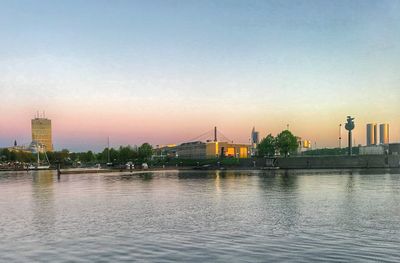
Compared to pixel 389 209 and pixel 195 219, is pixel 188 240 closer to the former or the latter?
pixel 195 219

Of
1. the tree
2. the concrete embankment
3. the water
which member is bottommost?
the concrete embankment

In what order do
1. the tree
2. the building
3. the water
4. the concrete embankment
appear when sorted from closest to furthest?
the water → the concrete embankment → the building → the tree

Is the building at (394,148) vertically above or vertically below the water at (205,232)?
above

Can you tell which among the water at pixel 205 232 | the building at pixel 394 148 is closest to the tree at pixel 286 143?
the building at pixel 394 148

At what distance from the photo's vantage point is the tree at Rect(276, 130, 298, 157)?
192875 mm

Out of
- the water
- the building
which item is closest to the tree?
the building

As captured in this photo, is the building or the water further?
the building

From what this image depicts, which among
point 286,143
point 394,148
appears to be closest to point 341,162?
point 286,143

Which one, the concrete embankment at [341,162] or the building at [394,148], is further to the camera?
the building at [394,148]

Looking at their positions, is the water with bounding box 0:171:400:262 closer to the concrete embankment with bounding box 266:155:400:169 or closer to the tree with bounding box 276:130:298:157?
the concrete embankment with bounding box 266:155:400:169

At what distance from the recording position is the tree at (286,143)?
192875 millimetres

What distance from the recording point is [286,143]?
19275cm

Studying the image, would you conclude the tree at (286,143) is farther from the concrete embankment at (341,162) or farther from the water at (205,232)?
the water at (205,232)

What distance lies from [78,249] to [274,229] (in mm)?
12046
